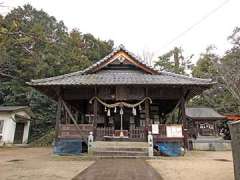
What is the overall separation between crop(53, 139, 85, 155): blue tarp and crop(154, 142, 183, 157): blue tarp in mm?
4496

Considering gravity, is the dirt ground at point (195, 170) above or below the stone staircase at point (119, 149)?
below

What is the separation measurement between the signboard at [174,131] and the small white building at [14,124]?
17975 mm

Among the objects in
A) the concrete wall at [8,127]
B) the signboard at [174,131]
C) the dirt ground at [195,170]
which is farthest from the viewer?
the concrete wall at [8,127]

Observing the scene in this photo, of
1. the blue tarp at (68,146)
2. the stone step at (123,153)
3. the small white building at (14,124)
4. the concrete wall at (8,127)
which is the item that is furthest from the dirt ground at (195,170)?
the small white building at (14,124)

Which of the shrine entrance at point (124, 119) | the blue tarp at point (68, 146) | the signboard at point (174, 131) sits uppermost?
the shrine entrance at point (124, 119)

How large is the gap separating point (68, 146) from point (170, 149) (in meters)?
5.73

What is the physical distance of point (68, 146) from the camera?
41.6 ft

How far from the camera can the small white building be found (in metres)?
23.8

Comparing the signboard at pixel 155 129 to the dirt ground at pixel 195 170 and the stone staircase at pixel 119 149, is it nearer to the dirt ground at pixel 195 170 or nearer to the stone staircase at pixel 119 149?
the stone staircase at pixel 119 149

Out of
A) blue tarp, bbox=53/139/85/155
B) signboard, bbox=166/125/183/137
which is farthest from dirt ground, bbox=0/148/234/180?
signboard, bbox=166/125/183/137

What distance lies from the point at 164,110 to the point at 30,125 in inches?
697

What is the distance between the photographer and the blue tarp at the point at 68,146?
41.1 feet

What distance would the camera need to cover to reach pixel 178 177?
6277 millimetres

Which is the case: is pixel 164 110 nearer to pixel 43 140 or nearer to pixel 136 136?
pixel 136 136
